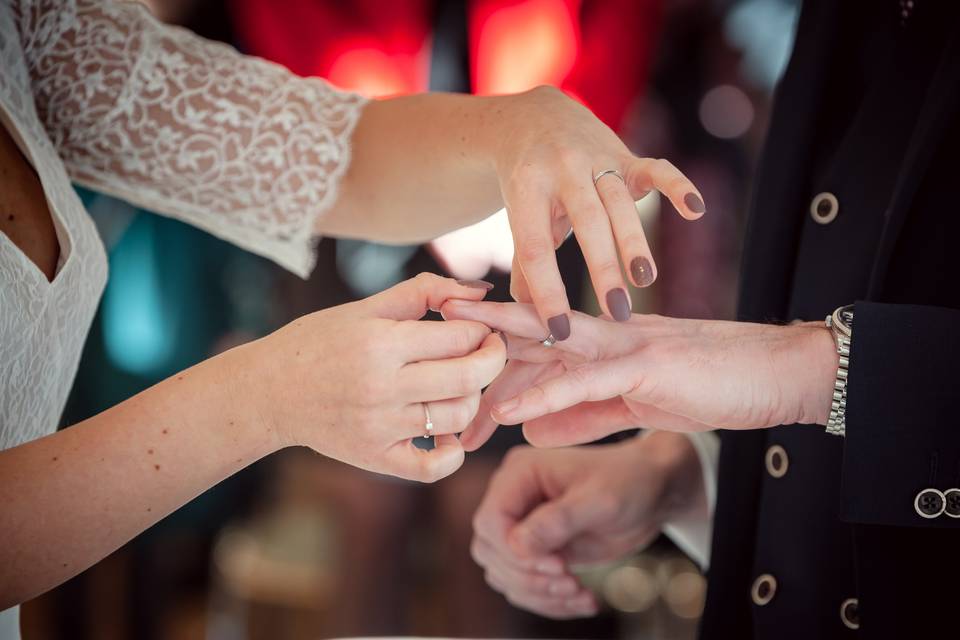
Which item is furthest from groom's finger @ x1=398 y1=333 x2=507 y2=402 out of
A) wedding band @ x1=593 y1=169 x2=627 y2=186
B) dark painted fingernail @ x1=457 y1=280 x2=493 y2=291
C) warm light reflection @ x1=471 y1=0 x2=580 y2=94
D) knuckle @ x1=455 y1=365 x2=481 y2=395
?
warm light reflection @ x1=471 y1=0 x2=580 y2=94

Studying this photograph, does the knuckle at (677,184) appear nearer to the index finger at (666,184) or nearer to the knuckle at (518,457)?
the index finger at (666,184)

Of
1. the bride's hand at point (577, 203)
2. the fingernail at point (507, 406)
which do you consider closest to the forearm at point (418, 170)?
the bride's hand at point (577, 203)

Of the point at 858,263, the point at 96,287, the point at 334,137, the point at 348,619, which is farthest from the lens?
the point at 348,619

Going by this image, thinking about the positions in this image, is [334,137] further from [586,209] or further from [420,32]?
[420,32]

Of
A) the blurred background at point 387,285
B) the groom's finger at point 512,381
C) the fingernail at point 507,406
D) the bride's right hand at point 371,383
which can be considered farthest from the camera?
the blurred background at point 387,285

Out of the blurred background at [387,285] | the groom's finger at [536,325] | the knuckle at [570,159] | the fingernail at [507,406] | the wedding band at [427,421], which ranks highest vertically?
the knuckle at [570,159]

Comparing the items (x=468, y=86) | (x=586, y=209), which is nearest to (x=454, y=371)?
(x=586, y=209)

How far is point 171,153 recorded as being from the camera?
53.4 inches

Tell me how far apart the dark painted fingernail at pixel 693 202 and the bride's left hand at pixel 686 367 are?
152 mm

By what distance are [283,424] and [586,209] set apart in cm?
40

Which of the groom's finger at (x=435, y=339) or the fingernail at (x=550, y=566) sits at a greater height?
the groom's finger at (x=435, y=339)

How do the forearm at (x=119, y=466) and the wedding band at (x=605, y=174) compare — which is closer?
the forearm at (x=119, y=466)

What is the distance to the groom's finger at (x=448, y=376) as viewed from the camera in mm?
884

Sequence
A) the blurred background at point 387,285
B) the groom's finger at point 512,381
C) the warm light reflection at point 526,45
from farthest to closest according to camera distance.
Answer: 1. the warm light reflection at point 526,45
2. the blurred background at point 387,285
3. the groom's finger at point 512,381
